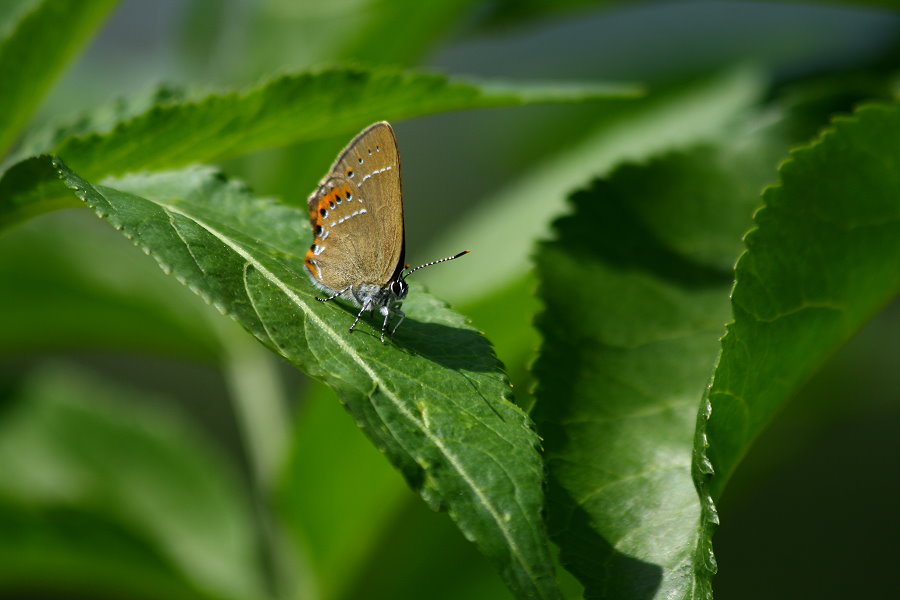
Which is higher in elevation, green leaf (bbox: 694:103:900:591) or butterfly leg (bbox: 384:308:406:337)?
butterfly leg (bbox: 384:308:406:337)

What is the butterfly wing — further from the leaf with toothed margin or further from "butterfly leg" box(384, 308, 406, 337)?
the leaf with toothed margin

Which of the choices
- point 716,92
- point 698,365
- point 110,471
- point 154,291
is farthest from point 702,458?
point 110,471

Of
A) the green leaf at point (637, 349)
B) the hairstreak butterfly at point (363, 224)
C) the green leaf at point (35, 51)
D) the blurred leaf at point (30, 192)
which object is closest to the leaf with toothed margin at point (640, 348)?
the green leaf at point (637, 349)

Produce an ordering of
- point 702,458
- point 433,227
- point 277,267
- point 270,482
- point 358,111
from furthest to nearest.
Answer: point 433,227, point 270,482, point 358,111, point 277,267, point 702,458

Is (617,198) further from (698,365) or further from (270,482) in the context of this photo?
(270,482)

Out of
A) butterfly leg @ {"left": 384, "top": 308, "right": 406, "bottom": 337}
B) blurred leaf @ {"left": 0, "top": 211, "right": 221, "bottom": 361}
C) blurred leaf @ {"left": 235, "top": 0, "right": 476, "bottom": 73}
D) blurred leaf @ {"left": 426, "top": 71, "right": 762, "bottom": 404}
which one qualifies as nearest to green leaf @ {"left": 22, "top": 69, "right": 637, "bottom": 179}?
butterfly leg @ {"left": 384, "top": 308, "right": 406, "bottom": 337}

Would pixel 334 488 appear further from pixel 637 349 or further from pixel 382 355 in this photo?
pixel 382 355
